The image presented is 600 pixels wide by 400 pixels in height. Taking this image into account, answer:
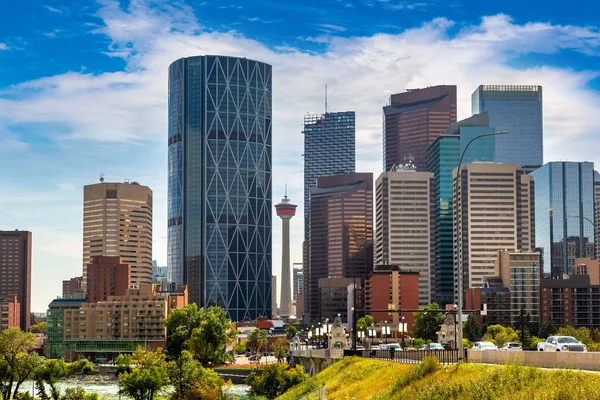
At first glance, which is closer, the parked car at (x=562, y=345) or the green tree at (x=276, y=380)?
the parked car at (x=562, y=345)

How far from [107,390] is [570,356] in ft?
483

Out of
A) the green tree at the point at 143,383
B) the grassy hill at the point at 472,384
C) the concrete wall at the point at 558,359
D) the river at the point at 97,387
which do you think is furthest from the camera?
the river at the point at 97,387

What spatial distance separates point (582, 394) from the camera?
2889cm

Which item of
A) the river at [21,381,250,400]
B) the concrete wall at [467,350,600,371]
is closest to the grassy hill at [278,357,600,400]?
the concrete wall at [467,350,600,371]

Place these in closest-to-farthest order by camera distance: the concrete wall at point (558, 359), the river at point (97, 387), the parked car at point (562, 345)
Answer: the concrete wall at point (558, 359)
the parked car at point (562, 345)
the river at point (97, 387)

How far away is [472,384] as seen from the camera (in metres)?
35.9

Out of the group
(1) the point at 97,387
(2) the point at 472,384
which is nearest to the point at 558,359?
(2) the point at 472,384

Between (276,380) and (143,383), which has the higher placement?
(276,380)

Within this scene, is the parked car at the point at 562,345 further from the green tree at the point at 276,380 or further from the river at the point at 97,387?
the river at the point at 97,387

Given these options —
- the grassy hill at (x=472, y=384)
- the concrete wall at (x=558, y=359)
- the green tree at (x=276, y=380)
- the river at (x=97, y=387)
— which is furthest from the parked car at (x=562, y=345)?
the river at (x=97, y=387)

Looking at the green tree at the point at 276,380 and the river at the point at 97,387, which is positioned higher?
the green tree at the point at 276,380

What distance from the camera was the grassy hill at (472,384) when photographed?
30531 mm

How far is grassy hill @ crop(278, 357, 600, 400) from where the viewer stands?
30531 mm

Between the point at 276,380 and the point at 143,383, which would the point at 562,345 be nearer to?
the point at 276,380
